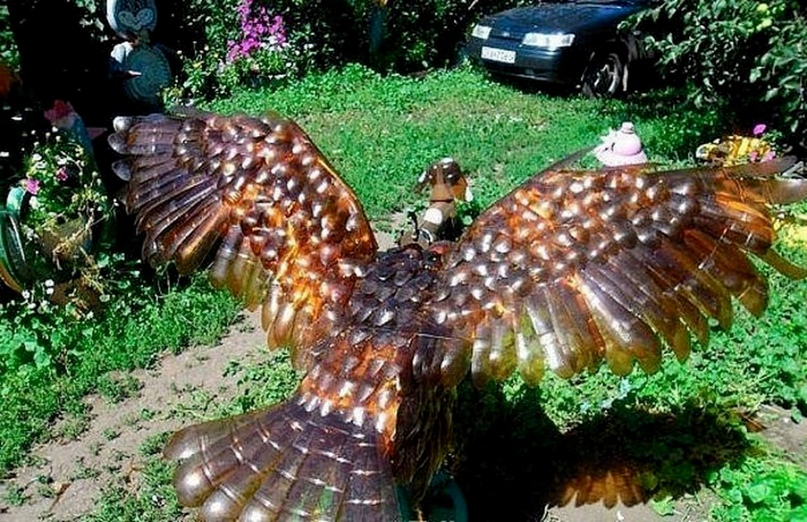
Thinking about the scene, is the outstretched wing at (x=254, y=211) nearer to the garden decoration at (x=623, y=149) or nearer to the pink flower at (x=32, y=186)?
the pink flower at (x=32, y=186)

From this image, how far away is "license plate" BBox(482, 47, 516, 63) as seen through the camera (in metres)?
10.3

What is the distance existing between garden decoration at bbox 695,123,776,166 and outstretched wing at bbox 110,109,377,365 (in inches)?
172

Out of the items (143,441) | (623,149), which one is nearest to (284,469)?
(143,441)

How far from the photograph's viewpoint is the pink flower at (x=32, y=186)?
4.83 metres

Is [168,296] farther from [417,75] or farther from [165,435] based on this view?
[417,75]

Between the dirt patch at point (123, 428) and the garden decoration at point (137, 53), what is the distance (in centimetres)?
479

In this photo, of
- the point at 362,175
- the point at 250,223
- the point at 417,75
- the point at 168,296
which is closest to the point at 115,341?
the point at 168,296

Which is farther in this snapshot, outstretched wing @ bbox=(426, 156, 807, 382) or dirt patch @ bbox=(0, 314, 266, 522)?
Answer: dirt patch @ bbox=(0, 314, 266, 522)

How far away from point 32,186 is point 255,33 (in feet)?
20.7

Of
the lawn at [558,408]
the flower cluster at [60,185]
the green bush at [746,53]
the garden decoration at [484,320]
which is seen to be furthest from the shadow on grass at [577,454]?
the green bush at [746,53]

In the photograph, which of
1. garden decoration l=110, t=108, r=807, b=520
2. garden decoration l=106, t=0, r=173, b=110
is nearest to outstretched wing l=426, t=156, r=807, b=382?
garden decoration l=110, t=108, r=807, b=520

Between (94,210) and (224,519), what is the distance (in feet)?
11.5

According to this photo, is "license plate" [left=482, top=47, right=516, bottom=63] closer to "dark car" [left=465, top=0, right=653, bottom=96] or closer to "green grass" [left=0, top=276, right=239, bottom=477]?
"dark car" [left=465, top=0, right=653, bottom=96]

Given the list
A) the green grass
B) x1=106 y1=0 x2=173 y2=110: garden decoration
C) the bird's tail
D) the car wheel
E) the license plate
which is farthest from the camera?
the license plate
